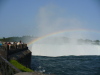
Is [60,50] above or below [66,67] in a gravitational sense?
above

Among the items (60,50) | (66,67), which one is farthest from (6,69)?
(60,50)

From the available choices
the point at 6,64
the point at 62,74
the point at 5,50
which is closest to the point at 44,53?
the point at 62,74

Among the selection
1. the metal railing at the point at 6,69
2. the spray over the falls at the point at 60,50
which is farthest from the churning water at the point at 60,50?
the metal railing at the point at 6,69

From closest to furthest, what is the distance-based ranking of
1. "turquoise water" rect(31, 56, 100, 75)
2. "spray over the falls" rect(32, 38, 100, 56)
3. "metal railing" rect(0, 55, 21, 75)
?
1. "metal railing" rect(0, 55, 21, 75)
2. "turquoise water" rect(31, 56, 100, 75)
3. "spray over the falls" rect(32, 38, 100, 56)

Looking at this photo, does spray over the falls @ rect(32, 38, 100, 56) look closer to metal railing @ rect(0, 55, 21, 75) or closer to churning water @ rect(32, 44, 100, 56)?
churning water @ rect(32, 44, 100, 56)

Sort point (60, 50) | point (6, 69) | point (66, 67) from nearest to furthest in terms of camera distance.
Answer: point (6, 69) → point (66, 67) → point (60, 50)

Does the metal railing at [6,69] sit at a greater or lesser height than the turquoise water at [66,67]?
greater

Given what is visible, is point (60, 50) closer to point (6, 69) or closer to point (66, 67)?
point (66, 67)

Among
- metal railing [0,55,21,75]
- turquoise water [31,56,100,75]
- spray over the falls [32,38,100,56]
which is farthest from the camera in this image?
spray over the falls [32,38,100,56]

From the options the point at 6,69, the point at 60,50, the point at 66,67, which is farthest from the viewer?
the point at 60,50

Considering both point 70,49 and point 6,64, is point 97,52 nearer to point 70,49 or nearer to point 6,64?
point 70,49

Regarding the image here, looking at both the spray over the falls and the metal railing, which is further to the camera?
the spray over the falls

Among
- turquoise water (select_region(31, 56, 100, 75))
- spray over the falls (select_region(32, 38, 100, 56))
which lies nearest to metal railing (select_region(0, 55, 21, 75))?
turquoise water (select_region(31, 56, 100, 75))

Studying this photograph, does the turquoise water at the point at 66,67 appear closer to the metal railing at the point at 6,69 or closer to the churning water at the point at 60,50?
the metal railing at the point at 6,69
